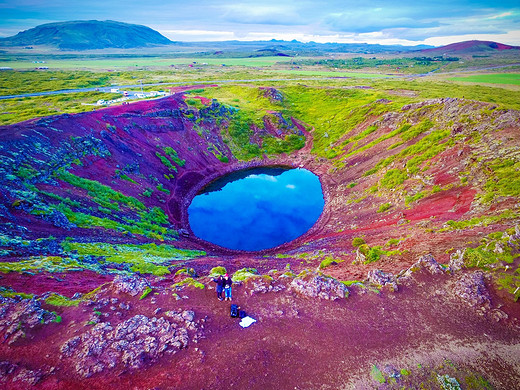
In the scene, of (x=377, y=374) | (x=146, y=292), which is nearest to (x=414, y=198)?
(x=377, y=374)

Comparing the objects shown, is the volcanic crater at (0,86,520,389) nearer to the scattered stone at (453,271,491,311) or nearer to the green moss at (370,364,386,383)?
the scattered stone at (453,271,491,311)

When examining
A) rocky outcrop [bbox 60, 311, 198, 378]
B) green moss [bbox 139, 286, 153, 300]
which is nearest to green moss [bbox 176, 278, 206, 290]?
green moss [bbox 139, 286, 153, 300]

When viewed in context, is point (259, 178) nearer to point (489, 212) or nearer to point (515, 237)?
point (489, 212)

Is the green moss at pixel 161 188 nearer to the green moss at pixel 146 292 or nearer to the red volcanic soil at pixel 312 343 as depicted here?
the green moss at pixel 146 292

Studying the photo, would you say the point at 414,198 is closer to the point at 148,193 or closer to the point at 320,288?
the point at 320,288

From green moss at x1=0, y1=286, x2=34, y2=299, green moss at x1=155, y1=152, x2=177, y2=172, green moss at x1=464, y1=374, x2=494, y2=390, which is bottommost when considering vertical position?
green moss at x1=155, y1=152, x2=177, y2=172

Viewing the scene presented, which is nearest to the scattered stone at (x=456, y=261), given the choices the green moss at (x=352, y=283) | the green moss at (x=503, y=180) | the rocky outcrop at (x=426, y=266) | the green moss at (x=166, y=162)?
the rocky outcrop at (x=426, y=266)

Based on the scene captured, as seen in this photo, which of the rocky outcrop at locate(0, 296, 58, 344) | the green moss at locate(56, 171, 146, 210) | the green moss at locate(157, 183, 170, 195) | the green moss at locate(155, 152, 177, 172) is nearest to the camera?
the rocky outcrop at locate(0, 296, 58, 344)
